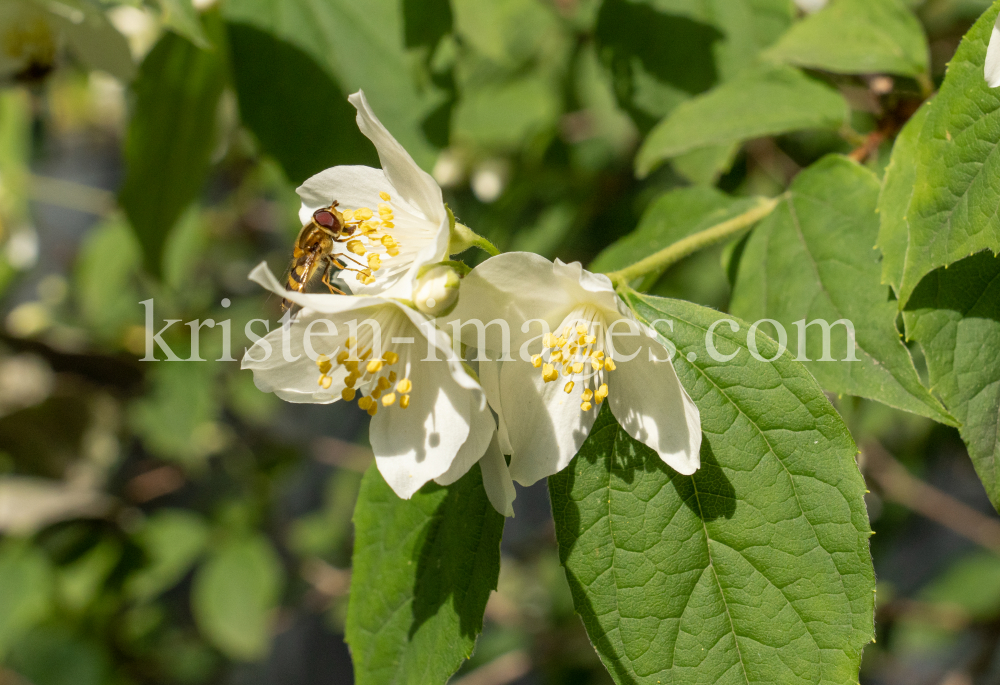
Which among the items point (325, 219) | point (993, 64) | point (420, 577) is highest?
point (993, 64)

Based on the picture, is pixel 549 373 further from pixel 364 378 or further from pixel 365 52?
pixel 365 52

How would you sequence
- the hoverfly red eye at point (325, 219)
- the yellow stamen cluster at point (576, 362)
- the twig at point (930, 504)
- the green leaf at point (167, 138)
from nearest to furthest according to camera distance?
the yellow stamen cluster at point (576, 362) → the hoverfly red eye at point (325, 219) → the green leaf at point (167, 138) → the twig at point (930, 504)

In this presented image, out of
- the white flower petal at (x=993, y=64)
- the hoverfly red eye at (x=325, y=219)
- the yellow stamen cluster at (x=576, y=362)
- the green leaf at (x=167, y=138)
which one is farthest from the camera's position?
the green leaf at (x=167, y=138)

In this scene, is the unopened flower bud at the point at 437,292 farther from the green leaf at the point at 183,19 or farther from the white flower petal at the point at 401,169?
the green leaf at the point at 183,19

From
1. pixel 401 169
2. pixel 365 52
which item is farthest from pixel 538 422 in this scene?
pixel 365 52

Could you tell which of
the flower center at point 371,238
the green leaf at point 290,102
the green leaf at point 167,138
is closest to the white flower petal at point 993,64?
the flower center at point 371,238

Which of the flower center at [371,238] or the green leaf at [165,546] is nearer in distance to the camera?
the flower center at [371,238]

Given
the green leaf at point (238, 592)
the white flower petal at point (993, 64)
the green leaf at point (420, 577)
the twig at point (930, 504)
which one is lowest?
the green leaf at point (238, 592)
